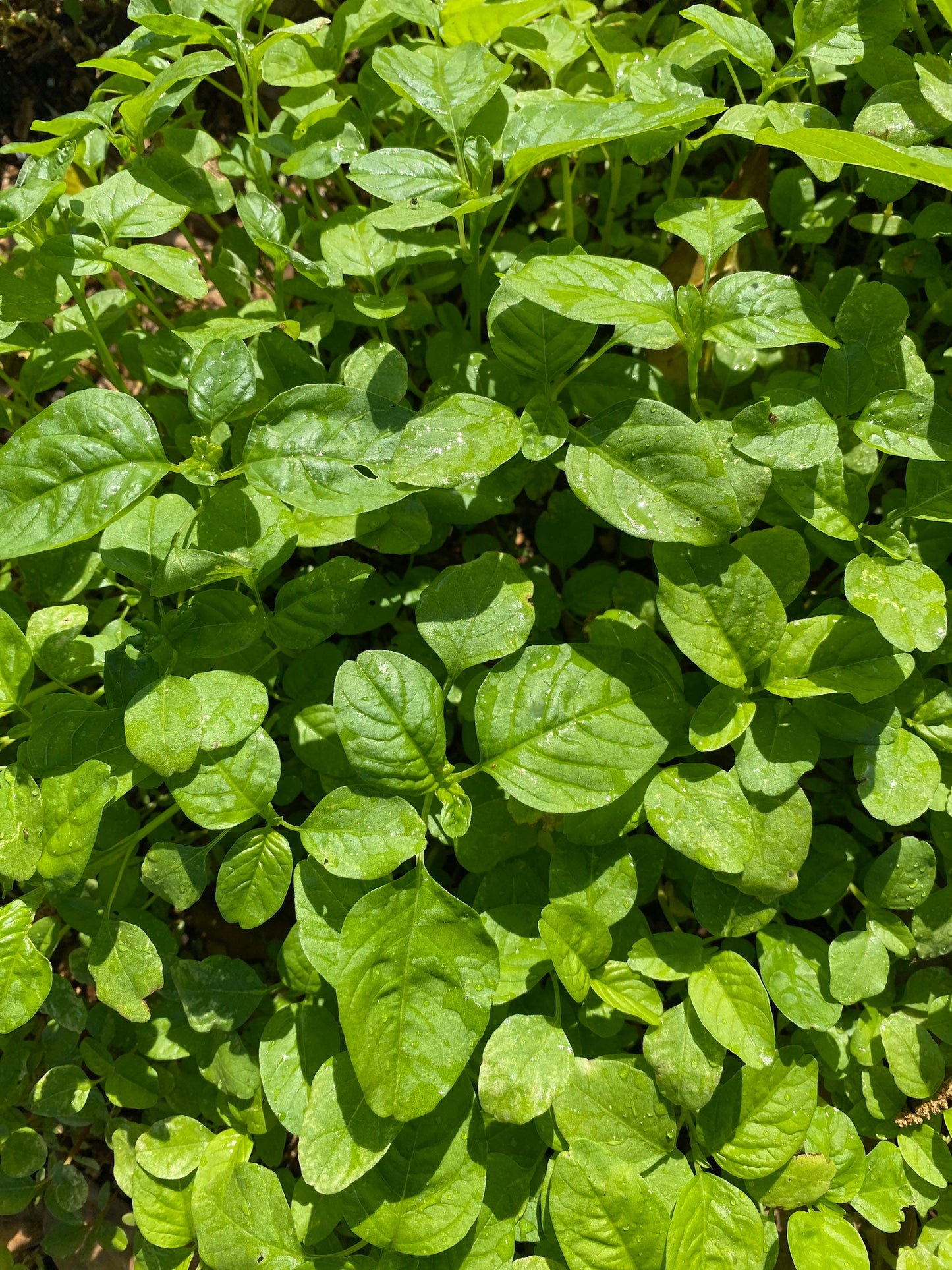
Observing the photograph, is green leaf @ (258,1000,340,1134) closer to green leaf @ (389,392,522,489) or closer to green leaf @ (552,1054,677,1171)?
green leaf @ (552,1054,677,1171)

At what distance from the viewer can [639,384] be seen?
1.94 metres

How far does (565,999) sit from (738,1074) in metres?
0.36

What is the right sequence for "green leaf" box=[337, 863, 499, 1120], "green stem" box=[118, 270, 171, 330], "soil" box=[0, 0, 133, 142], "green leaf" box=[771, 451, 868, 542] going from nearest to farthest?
"green leaf" box=[337, 863, 499, 1120], "green leaf" box=[771, 451, 868, 542], "green stem" box=[118, 270, 171, 330], "soil" box=[0, 0, 133, 142]

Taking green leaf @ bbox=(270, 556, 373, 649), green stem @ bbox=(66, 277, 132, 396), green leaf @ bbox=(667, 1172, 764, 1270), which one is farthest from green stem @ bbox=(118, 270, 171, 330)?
green leaf @ bbox=(667, 1172, 764, 1270)

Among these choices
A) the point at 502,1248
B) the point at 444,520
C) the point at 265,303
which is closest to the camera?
the point at 502,1248

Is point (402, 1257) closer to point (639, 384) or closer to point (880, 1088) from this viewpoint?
point (880, 1088)

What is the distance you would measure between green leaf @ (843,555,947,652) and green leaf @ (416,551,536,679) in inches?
23.7

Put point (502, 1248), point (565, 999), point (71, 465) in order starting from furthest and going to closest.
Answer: point (565, 999) → point (502, 1248) → point (71, 465)

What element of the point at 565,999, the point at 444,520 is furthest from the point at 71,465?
the point at 565,999

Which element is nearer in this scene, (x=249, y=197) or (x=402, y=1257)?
(x=402, y=1257)

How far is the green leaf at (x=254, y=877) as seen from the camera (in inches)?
66.3

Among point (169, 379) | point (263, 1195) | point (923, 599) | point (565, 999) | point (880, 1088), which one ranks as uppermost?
point (169, 379)

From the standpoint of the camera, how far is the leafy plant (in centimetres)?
158

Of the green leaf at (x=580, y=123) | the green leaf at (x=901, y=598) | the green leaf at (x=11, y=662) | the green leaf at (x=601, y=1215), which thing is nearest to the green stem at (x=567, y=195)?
the green leaf at (x=580, y=123)
